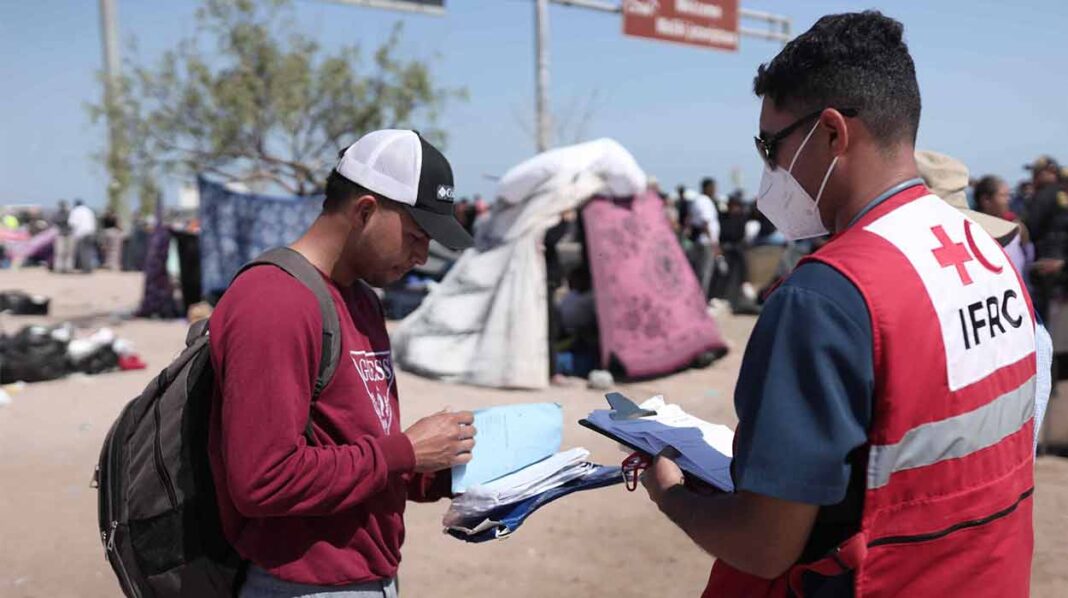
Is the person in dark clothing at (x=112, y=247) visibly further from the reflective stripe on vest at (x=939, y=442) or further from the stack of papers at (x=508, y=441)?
the reflective stripe on vest at (x=939, y=442)

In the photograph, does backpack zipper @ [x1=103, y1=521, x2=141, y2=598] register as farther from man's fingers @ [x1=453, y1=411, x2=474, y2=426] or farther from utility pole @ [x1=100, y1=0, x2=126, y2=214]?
utility pole @ [x1=100, y1=0, x2=126, y2=214]

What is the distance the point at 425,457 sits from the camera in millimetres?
1976

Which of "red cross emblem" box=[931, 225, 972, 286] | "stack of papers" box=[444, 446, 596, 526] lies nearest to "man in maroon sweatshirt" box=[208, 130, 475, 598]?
"stack of papers" box=[444, 446, 596, 526]

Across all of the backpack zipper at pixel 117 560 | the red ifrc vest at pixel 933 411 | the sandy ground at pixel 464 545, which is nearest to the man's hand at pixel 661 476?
the red ifrc vest at pixel 933 411

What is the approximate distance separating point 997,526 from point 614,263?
7.77 m

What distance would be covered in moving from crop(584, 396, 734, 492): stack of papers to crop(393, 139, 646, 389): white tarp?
6659mm

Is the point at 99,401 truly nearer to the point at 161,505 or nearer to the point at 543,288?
the point at 543,288

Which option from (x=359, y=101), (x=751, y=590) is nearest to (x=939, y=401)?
(x=751, y=590)

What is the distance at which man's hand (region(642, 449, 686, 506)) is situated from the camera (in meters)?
1.56

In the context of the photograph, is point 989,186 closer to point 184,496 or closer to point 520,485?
point 520,485

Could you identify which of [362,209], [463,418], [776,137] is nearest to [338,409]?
[463,418]

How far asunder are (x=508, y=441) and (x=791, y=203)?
965 mm

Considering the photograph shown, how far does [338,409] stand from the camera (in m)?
1.88

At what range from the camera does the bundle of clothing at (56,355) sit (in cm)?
881
